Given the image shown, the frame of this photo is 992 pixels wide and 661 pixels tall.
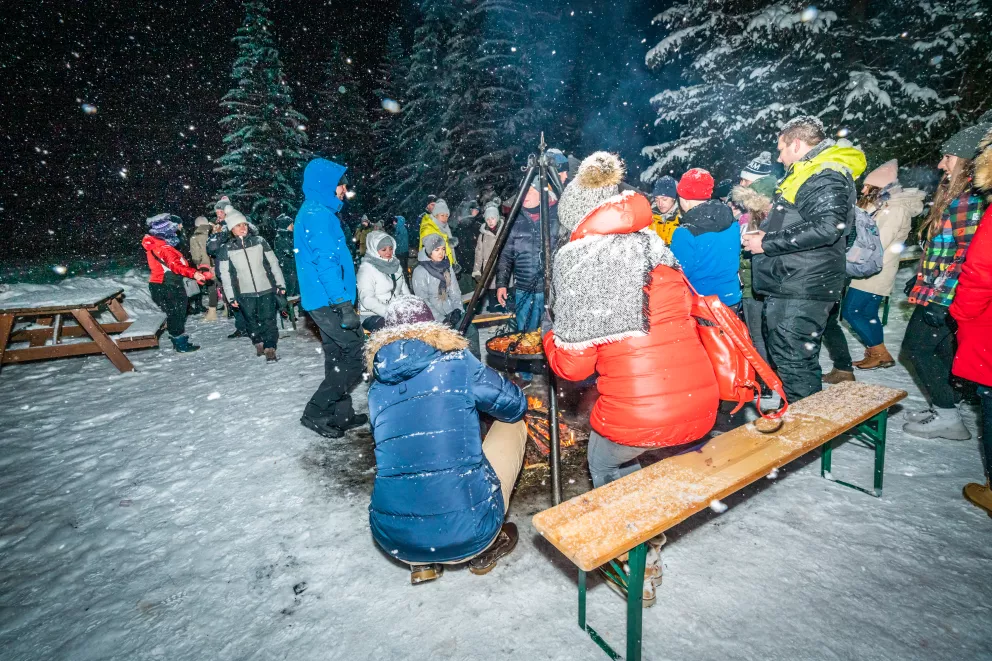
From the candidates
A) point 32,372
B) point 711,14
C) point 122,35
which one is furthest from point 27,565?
point 122,35

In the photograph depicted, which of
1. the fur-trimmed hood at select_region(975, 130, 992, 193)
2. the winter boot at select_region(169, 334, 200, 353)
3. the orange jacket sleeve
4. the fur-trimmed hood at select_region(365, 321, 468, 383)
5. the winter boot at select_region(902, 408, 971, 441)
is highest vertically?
the fur-trimmed hood at select_region(975, 130, 992, 193)

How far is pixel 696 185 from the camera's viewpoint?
4336mm

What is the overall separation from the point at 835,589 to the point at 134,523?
198 inches

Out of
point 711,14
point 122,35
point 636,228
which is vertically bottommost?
point 636,228

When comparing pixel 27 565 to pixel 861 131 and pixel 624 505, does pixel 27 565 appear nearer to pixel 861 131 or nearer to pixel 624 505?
pixel 624 505

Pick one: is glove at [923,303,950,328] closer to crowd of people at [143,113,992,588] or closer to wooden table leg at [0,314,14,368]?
crowd of people at [143,113,992,588]

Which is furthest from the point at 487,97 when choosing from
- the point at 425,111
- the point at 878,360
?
the point at 878,360

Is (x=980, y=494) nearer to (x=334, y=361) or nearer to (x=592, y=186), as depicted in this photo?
(x=592, y=186)

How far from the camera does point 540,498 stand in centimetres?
365

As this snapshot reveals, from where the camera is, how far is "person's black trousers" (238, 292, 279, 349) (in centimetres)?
736

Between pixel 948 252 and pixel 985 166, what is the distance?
1012 mm

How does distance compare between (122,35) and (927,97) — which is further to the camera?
(122,35)

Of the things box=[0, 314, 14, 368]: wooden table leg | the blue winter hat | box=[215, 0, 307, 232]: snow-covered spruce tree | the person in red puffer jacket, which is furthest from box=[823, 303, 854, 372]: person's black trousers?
Answer: box=[215, 0, 307, 232]: snow-covered spruce tree

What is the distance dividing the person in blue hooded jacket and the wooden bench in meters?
3.27
